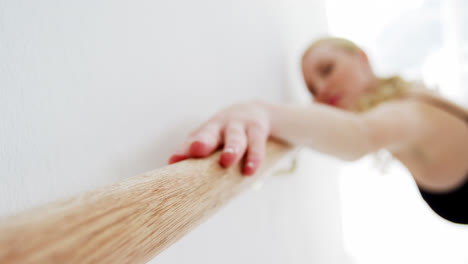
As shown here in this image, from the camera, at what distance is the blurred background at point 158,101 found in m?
0.13

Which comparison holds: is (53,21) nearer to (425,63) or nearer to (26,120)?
(26,120)

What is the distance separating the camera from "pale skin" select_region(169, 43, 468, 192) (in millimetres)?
A: 201

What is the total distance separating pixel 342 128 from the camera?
320mm

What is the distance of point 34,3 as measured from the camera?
5.4 inches

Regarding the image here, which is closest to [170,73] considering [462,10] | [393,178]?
[393,178]

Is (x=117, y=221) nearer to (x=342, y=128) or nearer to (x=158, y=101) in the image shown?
(x=158, y=101)

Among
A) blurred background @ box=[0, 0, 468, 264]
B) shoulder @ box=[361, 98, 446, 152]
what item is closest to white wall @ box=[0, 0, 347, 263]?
blurred background @ box=[0, 0, 468, 264]

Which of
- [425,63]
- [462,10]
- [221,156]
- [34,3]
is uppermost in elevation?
[34,3]

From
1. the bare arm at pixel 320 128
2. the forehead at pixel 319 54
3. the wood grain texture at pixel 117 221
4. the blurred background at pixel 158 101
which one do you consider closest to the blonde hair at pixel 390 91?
the forehead at pixel 319 54

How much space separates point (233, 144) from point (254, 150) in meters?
0.03

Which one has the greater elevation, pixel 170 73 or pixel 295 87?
pixel 170 73

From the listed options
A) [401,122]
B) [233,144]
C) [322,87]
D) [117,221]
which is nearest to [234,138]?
[233,144]

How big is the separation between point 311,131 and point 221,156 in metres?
0.17

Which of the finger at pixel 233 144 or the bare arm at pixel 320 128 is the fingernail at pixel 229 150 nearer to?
the finger at pixel 233 144
